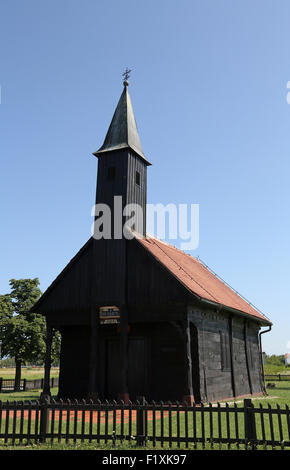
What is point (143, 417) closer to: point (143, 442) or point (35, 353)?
point (143, 442)

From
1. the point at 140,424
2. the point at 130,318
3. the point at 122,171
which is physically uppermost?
the point at 122,171

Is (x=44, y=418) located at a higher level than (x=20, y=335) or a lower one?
lower

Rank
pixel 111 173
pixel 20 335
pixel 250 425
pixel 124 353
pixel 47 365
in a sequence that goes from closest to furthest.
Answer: pixel 250 425 → pixel 124 353 → pixel 47 365 → pixel 111 173 → pixel 20 335

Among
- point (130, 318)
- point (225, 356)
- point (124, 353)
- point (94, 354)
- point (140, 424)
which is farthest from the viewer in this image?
point (225, 356)

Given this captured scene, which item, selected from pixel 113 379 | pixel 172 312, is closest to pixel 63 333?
pixel 113 379

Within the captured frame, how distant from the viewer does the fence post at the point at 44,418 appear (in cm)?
960

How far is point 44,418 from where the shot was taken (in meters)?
9.78

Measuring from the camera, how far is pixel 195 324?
59.2 feet

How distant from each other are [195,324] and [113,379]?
486cm

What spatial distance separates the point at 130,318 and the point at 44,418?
865 cm

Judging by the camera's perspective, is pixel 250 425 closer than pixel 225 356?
Yes

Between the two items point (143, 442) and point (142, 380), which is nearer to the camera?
point (143, 442)

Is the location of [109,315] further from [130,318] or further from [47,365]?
[47,365]

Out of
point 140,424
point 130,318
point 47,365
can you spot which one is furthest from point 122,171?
point 140,424
